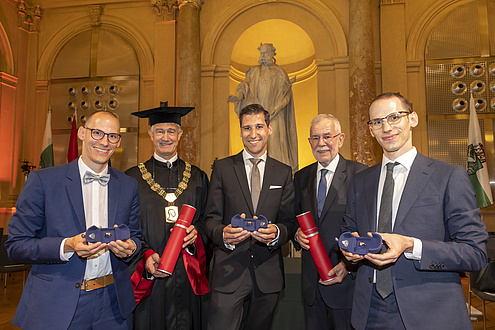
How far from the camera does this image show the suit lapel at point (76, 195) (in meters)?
2.10

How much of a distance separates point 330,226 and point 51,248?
178cm

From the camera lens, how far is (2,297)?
5684 mm

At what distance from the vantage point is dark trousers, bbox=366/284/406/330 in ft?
5.92

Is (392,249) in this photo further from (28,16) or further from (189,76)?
(28,16)

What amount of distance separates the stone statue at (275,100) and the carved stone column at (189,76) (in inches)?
99.7

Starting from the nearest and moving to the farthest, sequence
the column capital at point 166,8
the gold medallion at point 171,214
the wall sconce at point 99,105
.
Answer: the gold medallion at point 171,214, the column capital at point 166,8, the wall sconce at point 99,105

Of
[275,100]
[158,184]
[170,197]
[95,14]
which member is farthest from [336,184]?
[95,14]

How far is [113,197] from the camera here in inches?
89.0

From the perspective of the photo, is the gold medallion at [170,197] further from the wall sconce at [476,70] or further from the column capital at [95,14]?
the column capital at [95,14]

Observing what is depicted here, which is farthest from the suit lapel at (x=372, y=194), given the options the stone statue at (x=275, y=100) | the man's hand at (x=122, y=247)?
the stone statue at (x=275, y=100)

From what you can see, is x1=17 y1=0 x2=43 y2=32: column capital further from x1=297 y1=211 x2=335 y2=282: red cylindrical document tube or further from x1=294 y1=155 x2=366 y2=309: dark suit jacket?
x1=297 y1=211 x2=335 y2=282: red cylindrical document tube

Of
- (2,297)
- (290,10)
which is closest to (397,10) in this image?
(290,10)

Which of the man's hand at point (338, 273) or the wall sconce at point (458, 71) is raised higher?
the wall sconce at point (458, 71)

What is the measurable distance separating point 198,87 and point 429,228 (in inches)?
292
